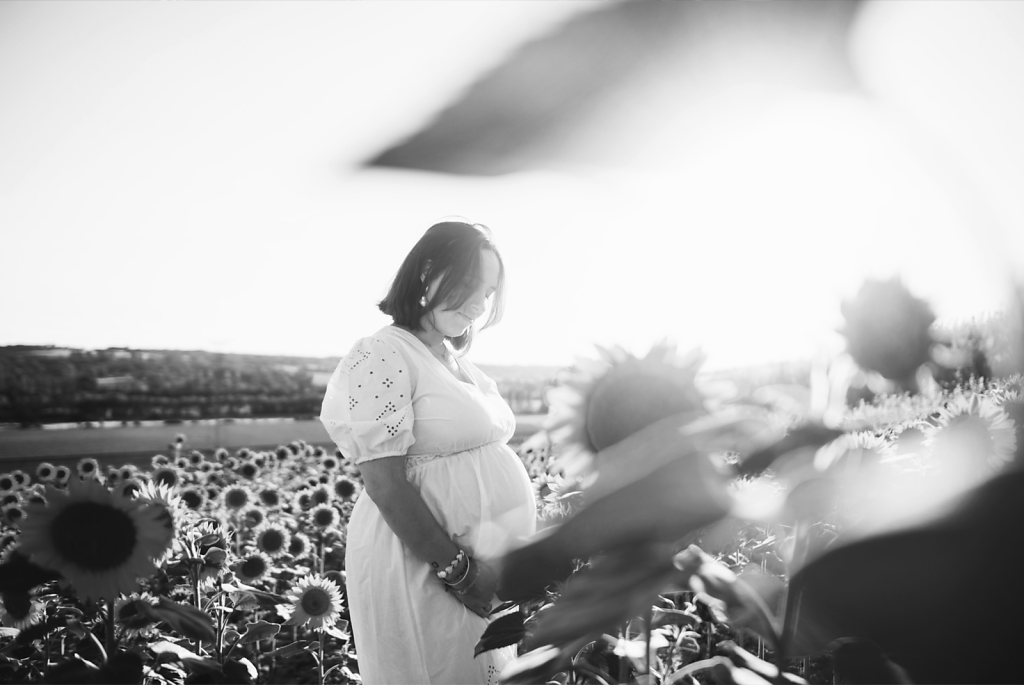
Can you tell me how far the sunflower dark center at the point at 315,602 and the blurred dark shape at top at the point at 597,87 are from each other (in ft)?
7.96

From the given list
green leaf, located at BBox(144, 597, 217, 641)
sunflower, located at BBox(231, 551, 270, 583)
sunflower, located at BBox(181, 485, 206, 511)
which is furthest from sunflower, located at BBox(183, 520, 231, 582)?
green leaf, located at BBox(144, 597, 217, 641)

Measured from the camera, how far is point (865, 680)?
0.27m

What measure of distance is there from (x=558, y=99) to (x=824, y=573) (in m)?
0.31

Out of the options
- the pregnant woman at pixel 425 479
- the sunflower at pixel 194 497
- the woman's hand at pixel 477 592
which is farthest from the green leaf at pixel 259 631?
the sunflower at pixel 194 497

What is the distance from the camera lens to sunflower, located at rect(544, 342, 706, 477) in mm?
252

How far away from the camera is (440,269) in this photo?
4.73ft

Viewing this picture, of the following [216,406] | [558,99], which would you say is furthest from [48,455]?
[558,99]

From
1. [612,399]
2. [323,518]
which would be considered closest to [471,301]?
[612,399]

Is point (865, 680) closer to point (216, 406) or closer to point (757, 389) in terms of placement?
point (757, 389)

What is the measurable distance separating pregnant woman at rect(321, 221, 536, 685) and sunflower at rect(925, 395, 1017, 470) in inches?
43.8

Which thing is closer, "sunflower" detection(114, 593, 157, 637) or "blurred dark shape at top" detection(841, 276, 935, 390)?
"blurred dark shape at top" detection(841, 276, 935, 390)

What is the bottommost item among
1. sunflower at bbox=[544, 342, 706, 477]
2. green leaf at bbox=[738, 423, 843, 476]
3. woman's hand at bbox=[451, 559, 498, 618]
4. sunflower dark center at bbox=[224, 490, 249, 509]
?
woman's hand at bbox=[451, 559, 498, 618]

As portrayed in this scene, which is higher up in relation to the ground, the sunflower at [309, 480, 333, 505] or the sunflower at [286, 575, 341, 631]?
the sunflower at [309, 480, 333, 505]

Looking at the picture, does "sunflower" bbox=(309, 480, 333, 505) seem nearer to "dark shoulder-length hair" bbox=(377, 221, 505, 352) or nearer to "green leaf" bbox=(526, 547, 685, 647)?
"dark shoulder-length hair" bbox=(377, 221, 505, 352)
